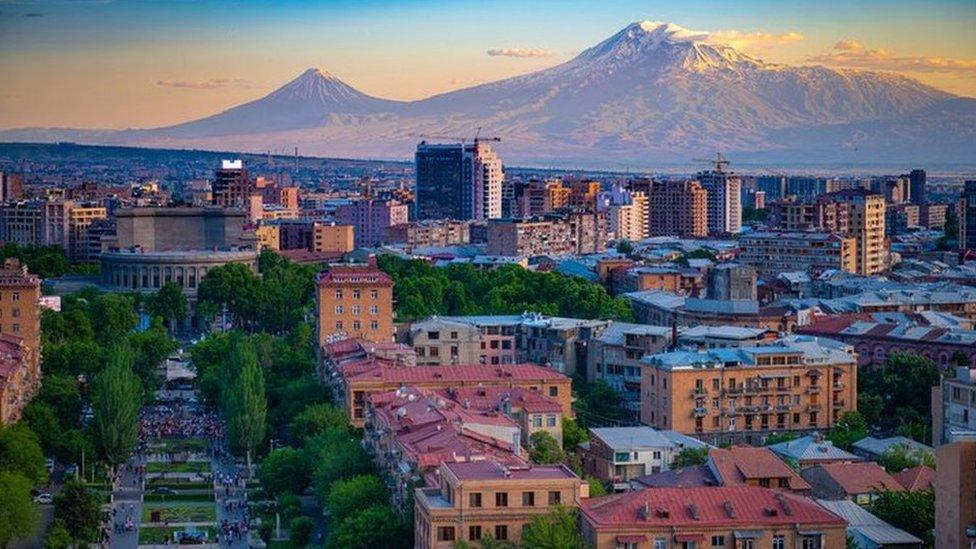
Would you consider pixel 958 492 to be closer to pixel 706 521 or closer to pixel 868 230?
pixel 706 521

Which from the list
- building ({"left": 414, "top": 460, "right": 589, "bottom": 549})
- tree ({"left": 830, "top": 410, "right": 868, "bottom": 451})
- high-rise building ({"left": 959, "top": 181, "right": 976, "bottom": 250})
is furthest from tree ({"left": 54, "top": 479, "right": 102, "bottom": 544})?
high-rise building ({"left": 959, "top": 181, "right": 976, "bottom": 250})

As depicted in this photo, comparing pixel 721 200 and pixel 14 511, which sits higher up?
pixel 721 200

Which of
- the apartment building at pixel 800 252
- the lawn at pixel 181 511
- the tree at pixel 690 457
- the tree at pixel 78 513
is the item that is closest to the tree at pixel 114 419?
the lawn at pixel 181 511

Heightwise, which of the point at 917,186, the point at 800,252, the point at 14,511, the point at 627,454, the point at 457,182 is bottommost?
the point at 14,511

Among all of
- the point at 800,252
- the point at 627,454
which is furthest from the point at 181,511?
the point at 800,252

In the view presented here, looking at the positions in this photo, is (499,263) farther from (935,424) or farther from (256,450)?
(935,424)

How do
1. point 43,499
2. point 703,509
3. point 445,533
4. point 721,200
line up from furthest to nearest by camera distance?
point 721,200 → point 43,499 → point 445,533 → point 703,509

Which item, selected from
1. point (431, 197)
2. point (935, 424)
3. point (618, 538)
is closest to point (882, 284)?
point (935, 424)
